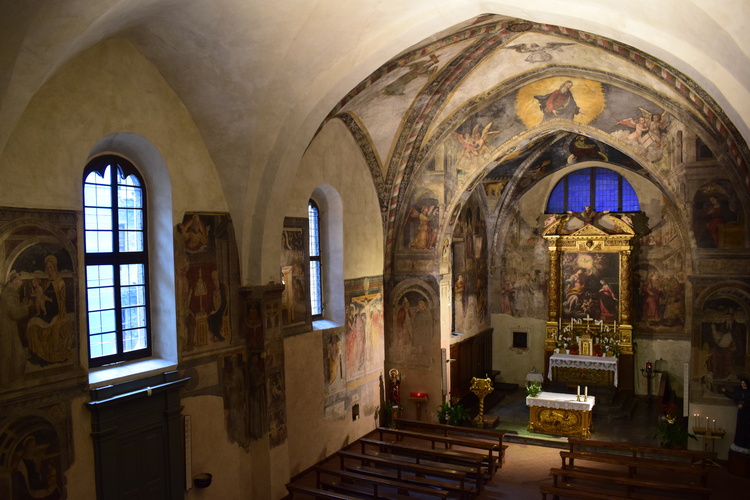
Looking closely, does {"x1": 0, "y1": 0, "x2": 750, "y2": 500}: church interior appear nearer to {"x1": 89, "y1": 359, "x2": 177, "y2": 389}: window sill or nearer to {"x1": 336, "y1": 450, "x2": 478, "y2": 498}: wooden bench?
{"x1": 89, "y1": 359, "x2": 177, "y2": 389}: window sill

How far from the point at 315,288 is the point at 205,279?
158 inches

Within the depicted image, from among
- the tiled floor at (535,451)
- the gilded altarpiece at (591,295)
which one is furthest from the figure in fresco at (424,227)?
the gilded altarpiece at (591,295)

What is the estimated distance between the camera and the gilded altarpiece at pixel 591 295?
19453mm

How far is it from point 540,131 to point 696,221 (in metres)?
3.94

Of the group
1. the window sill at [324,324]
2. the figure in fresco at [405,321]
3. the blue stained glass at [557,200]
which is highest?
the blue stained glass at [557,200]

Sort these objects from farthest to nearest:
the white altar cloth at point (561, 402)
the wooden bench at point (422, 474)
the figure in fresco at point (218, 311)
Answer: the white altar cloth at point (561, 402)
the wooden bench at point (422, 474)
the figure in fresco at point (218, 311)

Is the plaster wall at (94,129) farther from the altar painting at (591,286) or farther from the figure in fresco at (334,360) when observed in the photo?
the altar painting at (591,286)

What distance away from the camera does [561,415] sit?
15.8 m

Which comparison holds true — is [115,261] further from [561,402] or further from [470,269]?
[470,269]

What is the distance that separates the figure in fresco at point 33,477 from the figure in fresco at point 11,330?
0.81m

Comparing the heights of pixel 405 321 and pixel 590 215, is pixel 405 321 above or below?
below

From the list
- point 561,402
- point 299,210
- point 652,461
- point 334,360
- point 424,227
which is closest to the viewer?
point 652,461

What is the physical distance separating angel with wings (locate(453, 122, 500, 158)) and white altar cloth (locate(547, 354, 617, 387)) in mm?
7603

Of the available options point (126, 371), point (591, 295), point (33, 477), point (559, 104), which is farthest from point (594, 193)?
point (33, 477)
